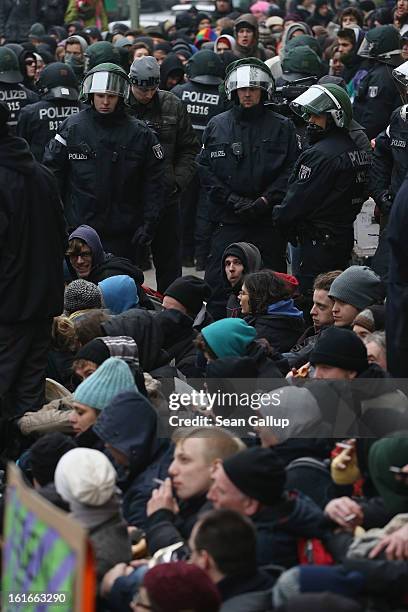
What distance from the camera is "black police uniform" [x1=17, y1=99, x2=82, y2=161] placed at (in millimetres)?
12562

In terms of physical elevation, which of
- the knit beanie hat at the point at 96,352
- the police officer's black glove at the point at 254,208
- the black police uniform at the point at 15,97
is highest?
the black police uniform at the point at 15,97

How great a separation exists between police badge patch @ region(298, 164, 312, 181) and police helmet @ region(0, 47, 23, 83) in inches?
190

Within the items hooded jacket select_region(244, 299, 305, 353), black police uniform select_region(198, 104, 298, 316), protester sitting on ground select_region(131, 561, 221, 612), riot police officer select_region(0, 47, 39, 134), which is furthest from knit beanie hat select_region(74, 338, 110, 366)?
riot police officer select_region(0, 47, 39, 134)

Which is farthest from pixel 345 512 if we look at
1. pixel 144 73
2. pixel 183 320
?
pixel 144 73

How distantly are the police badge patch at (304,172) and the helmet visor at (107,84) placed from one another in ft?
5.15

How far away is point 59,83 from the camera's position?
1259 cm

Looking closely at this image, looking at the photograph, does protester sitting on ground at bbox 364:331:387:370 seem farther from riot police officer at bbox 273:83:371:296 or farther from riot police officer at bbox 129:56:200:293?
riot police officer at bbox 129:56:200:293

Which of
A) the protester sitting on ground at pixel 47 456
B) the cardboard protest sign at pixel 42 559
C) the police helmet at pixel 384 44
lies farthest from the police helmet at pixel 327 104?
the cardboard protest sign at pixel 42 559

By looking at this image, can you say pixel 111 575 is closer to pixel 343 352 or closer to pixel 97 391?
pixel 97 391

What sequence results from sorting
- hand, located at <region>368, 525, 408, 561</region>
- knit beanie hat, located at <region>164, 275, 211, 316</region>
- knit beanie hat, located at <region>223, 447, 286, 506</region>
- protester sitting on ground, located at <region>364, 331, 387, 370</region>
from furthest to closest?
knit beanie hat, located at <region>164, 275, 211, 316</region>
protester sitting on ground, located at <region>364, 331, 387, 370</region>
knit beanie hat, located at <region>223, 447, 286, 506</region>
hand, located at <region>368, 525, 408, 561</region>

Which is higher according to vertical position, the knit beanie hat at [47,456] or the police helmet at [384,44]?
the police helmet at [384,44]

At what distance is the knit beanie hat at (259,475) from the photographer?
5.00 metres

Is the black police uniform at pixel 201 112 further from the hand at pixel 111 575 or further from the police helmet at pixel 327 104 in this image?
the hand at pixel 111 575

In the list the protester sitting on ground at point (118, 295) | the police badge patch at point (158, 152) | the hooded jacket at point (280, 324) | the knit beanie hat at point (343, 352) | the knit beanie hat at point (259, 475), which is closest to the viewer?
the knit beanie hat at point (259, 475)
